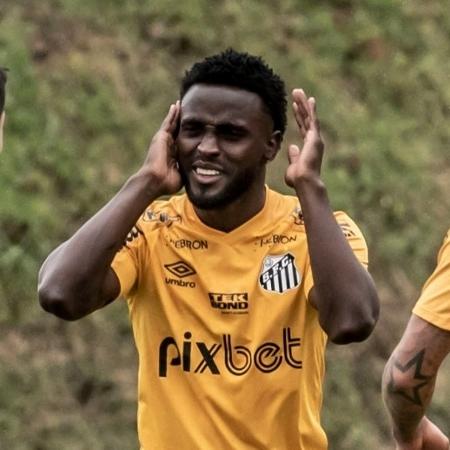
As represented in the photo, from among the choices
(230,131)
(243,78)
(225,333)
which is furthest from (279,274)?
(243,78)

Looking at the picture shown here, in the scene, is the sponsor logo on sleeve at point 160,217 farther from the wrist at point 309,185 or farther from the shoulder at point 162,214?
the wrist at point 309,185

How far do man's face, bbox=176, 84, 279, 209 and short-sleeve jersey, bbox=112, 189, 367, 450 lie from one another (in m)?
0.20

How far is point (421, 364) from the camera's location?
6719 millimetres

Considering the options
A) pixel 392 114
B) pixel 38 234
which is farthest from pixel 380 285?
pixel 38 234

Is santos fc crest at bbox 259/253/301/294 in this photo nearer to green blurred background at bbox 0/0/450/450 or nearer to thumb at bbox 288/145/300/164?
thumb at bbox 288/145/300/164

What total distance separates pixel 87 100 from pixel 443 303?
579 cm

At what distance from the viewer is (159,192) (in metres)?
6.65

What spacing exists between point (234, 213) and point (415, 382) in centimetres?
102

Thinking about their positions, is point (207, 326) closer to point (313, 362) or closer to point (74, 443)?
point (313, 362)

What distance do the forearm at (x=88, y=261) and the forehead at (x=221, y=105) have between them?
428mm

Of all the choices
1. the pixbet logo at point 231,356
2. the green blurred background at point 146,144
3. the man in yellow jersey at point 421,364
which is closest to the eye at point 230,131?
the pixbet logo at point 231,356

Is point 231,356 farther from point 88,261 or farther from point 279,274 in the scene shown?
point 88,261

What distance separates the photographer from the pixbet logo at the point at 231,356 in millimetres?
6469

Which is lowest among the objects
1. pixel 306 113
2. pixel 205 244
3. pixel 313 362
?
pixel 313 362
